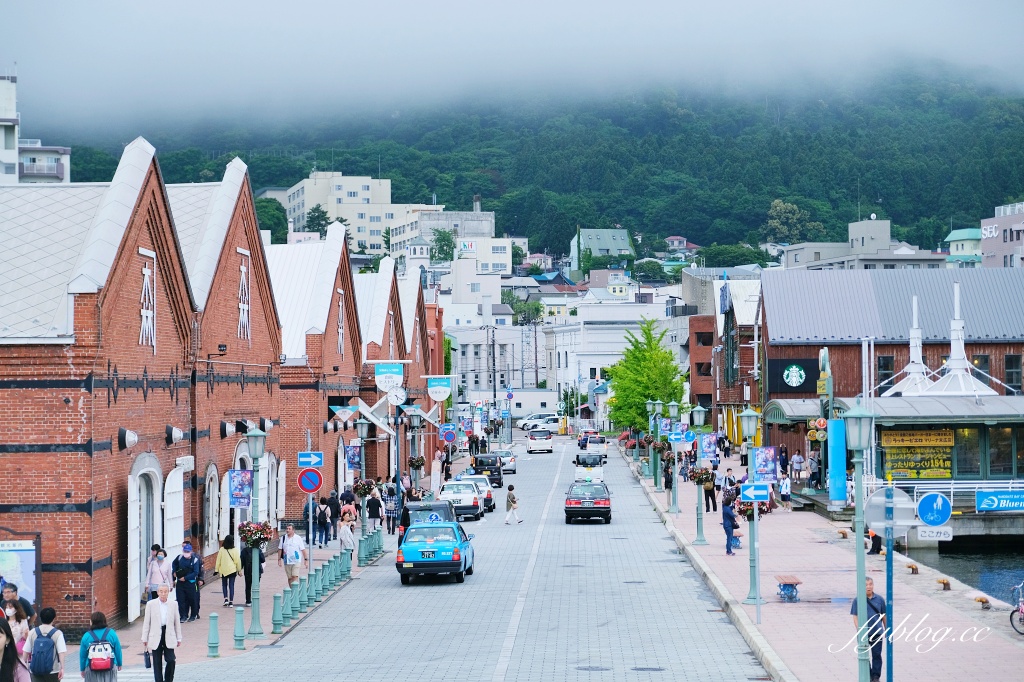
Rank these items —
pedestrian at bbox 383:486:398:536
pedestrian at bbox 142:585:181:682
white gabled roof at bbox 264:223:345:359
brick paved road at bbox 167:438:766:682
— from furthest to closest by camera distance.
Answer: white gabled roof at bbox 264:223:345:359
pedestrian at bbox 383:486:398:536
brick paved road at bbox 167:438:766:682
pedestrian at bbox 142:585:181:682

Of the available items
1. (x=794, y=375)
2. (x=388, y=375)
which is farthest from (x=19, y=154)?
(x=388, y=375)

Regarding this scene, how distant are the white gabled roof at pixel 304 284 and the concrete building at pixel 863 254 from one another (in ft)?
316

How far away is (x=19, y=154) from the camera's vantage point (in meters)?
118

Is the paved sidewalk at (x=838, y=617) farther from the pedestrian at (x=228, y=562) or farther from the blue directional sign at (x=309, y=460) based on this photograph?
the pedestrian at (x=228, y=562)

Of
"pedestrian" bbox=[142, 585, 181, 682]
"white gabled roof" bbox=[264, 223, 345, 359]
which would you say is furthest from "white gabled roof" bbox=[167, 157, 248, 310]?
"pedestrian" bbox=[142, 585, 181, 682]

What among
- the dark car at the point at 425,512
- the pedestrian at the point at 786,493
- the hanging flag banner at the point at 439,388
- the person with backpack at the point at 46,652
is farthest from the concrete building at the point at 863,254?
the person with backpack at the point at 46,652

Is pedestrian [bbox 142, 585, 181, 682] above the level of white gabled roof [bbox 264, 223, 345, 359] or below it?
below

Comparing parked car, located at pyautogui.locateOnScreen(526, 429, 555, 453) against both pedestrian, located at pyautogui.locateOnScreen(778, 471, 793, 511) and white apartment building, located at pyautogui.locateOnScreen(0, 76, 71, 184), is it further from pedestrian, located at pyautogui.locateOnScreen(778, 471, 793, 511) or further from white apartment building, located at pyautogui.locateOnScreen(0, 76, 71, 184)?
pedestrian, located at pyautogui.locateOnScreen(778, 471, 793, 511)

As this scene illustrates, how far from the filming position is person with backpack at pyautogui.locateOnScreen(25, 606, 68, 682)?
15406 millimetres

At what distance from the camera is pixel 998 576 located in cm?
3500

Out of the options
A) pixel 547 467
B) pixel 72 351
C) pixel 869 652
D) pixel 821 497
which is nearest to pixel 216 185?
pixel 72 351

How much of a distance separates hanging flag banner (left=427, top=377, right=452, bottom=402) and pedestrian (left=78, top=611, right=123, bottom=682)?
44.9 metres

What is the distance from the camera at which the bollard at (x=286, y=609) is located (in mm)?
24498

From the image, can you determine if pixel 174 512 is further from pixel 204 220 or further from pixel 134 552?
pixel 204 220
